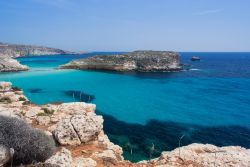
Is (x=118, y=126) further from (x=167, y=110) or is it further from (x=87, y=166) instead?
(x=87, y=166)

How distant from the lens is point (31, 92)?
48.3 metres

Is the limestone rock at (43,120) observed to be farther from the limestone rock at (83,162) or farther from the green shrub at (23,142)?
the green shrub at (23,142)

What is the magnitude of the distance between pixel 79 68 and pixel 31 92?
4798 centimetres

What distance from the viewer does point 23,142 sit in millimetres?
9602

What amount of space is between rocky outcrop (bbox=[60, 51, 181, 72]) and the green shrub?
276ft

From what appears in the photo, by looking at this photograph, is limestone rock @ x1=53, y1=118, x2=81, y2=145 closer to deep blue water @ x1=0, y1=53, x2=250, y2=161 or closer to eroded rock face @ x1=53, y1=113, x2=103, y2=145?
eroded rock face @ x1=53, y1=113, x2=103, y2=145

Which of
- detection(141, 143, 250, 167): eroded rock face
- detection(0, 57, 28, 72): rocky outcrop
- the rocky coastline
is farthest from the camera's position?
detection(0, 57, 28, 72): rocky outcrop

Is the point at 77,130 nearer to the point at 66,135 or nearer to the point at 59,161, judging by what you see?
the point at 66,135

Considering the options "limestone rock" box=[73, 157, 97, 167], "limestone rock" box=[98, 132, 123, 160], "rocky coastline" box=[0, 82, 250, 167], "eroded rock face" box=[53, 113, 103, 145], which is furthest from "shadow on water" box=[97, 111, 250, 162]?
"limestone rock" box=[73, 157, 97, 167]

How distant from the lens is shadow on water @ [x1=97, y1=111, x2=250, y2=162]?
872 inches

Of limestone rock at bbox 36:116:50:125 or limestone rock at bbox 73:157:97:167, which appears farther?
limestone rock at bbox 36:116:50:125

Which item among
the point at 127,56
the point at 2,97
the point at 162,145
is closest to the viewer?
Answer: the point at 162,145

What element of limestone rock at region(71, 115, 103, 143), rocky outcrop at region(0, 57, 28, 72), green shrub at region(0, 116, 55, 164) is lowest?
rocky outcrop at region(0, 57, 28, 72)

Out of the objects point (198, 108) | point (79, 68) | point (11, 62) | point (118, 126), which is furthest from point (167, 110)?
point (11, 62)
